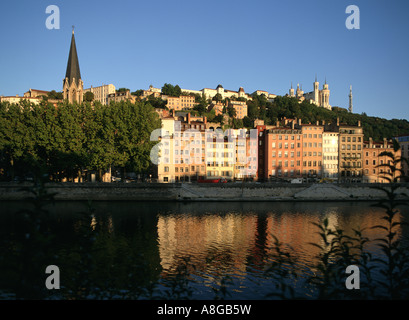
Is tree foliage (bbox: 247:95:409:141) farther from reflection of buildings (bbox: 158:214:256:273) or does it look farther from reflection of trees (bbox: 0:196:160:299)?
reflection of trees (bbox: 0:196:160:299)

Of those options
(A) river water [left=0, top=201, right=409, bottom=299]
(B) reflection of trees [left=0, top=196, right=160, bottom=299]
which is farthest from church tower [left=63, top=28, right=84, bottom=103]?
(B) reflection of trees [left=0, top=196, right=160, bottom=299]

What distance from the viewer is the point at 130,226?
1337 inches

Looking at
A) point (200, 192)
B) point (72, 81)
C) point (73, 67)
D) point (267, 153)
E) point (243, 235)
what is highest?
point (73, 67)

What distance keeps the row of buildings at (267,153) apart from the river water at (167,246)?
1953cm

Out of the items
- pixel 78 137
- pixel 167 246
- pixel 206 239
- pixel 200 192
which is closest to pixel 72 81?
pixel 78 137

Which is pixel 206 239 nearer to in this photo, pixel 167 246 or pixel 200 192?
pixel 167 246

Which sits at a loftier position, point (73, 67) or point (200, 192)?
point (73, 67)

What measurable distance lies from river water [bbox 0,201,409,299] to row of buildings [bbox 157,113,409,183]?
19.5 m

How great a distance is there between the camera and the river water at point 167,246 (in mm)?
8961

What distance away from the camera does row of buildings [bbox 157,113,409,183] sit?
7150 centimetres

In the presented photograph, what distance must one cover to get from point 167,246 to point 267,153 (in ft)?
174

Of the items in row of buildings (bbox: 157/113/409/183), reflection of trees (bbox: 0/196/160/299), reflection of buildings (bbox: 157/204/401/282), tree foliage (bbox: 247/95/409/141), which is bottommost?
reflection of buildings (bbox: 157/204/401/282)

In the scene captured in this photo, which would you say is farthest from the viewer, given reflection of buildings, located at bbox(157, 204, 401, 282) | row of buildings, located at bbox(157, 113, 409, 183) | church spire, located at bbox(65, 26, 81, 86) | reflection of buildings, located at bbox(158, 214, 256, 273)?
church spire, located at bbox(65, 26, 81, 86)

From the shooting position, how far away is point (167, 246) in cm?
2672
